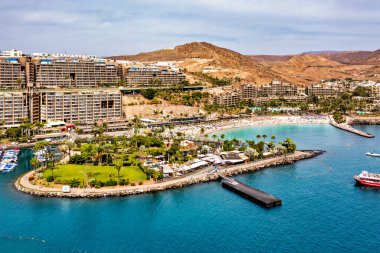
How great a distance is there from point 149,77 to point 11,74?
44.3m

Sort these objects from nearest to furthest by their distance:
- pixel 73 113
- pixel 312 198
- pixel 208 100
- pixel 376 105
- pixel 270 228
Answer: pixel 270 228
pixel 312 198
pixel 73 113
pixel 208 100
pixel 376 105

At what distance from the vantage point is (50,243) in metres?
40.8

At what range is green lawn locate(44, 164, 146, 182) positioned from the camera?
191 ft

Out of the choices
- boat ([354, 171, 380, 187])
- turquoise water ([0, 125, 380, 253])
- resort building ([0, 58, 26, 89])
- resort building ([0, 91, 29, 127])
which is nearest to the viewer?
turquoise water ([0, 125, 380, 253])

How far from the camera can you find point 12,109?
301 feet

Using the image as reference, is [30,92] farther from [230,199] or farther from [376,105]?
[376,105]

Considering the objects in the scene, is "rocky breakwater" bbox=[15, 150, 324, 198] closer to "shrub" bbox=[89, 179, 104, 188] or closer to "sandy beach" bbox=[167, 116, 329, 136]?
"shrub" bbox=[89, 179, 104, 188]

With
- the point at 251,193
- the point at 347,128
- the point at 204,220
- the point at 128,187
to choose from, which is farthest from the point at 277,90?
the point at 204,220

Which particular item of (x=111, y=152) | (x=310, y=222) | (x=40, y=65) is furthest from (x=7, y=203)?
(x=40, y=65)

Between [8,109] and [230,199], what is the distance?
204ft

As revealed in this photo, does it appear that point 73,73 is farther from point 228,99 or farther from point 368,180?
point 368,180

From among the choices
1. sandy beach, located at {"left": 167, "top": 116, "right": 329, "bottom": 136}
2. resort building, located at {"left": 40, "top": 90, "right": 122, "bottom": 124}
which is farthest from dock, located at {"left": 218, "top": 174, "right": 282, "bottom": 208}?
resort building, located at {"left": 40, "top": 90, "right": 122, "bottom": 124}

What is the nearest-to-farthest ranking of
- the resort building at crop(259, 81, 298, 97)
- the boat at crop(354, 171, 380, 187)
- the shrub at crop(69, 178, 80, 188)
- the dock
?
the dock, the shrub at crop(69, 178, 80, 188), the boat at crop(354, 171, 380, 187), the resort building at crop(259, 81, 298, 97)

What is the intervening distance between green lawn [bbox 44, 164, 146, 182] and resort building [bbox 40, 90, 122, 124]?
36.7m
